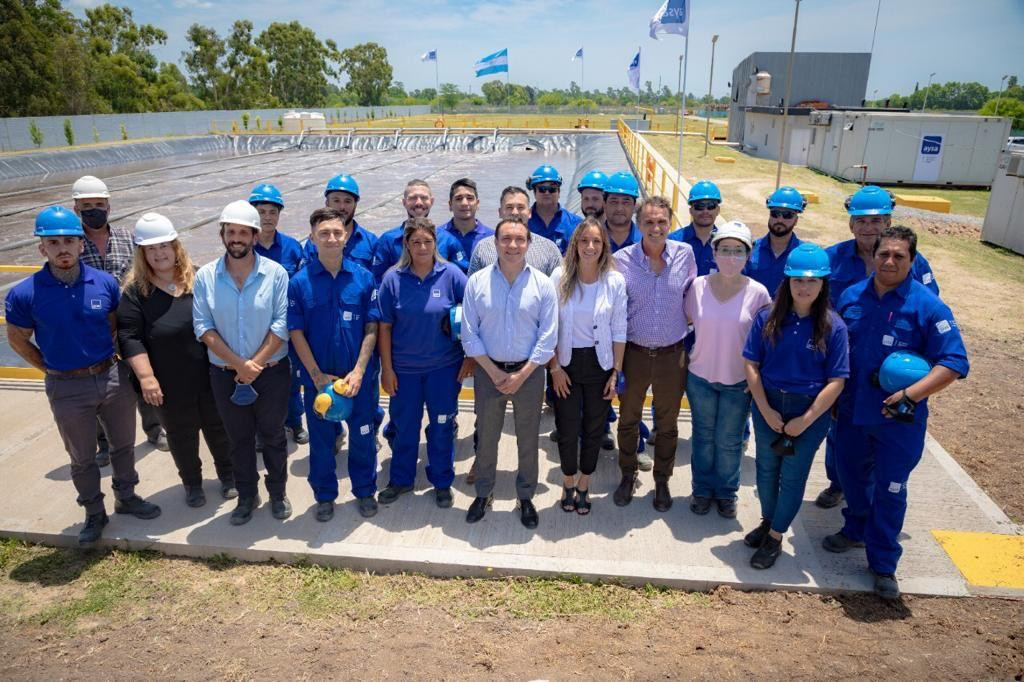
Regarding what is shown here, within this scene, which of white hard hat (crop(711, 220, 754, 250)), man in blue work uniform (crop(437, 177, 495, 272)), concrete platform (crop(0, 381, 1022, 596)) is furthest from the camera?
man in blue work uniform (crop(437, 177, 495, 272))

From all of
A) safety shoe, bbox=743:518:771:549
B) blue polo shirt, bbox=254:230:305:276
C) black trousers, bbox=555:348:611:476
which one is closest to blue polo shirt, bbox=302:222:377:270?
blue polo shirt, bbox=254:230:305:276

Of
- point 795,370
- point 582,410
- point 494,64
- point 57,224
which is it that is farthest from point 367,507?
point 494,64

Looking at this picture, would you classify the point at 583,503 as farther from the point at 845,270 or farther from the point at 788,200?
the point at 788,200

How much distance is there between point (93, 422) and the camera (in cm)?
384

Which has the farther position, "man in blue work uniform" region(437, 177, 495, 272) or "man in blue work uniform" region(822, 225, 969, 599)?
"man in blue work uniform" region(437, 177, 495, 272)

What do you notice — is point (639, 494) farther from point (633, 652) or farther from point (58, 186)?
point (58, 186)

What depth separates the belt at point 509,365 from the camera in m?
3.79

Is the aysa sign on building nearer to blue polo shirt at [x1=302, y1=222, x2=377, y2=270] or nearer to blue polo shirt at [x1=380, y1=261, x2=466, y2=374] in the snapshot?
blue polo shirt at [x1=302, y1=222, x2=377, y2=270]

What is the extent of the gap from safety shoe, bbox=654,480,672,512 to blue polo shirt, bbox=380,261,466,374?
1719mm

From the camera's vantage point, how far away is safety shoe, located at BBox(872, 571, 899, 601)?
3.39 m

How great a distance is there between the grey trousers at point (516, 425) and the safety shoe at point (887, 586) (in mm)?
2054

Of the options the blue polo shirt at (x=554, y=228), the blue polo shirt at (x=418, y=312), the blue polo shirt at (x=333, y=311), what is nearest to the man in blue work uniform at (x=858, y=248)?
the blue polo shirt at (x=554, y=228)

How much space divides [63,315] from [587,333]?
3124 millimetres

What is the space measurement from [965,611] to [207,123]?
166ft
